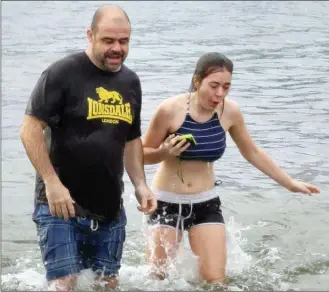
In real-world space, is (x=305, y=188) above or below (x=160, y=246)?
above

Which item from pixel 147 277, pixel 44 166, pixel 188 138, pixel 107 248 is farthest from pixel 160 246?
pixel 44 166

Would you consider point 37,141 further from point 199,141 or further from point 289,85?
point 289,85

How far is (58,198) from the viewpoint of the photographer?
5.60 metres

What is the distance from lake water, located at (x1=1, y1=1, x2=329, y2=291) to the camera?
7.71 meters

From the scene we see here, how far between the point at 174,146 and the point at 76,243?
102cm

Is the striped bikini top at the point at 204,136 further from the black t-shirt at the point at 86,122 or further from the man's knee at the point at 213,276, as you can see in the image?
the man's knee at the point at 213,276

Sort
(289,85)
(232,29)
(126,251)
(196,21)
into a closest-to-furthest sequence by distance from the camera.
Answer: (126,251) < (289,85) < (232,29) < (196,21)

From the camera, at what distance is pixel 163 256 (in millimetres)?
7008

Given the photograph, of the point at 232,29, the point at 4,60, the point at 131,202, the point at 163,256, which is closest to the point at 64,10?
the point at 232,29

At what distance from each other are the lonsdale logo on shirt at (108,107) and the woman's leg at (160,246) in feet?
4.35

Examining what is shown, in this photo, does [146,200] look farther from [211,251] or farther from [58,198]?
[211,251]

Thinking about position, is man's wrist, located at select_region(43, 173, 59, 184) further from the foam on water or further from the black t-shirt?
the foam on water

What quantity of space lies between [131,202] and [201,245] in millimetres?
3185

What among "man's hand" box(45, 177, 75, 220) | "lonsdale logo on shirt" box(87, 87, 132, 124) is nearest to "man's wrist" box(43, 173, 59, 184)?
"man's hand" box(45, 177, 75, 220)
